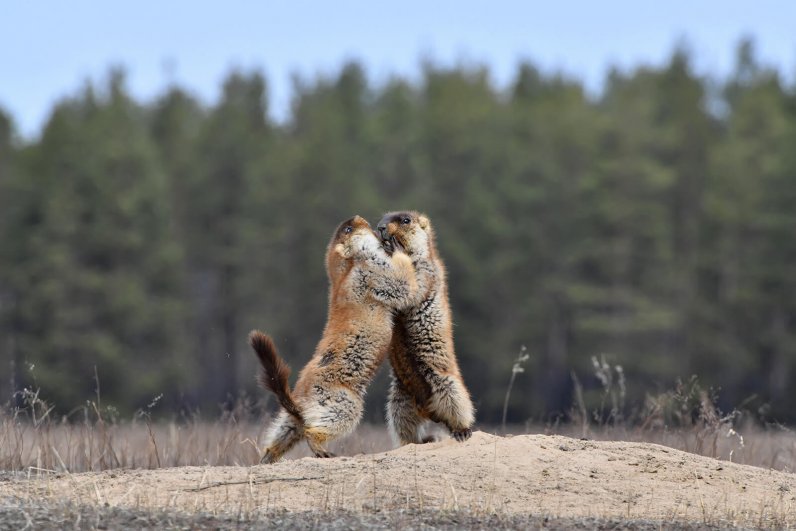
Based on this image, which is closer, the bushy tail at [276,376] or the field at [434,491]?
the field at [434,491]

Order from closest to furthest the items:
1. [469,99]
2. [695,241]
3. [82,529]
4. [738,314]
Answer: [82,529] < [738,314] < [695,241] < [469,99]

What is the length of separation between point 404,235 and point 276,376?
1.98 metres

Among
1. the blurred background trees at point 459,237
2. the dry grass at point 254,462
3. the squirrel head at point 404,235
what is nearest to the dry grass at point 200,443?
the dry grass at point 254,462

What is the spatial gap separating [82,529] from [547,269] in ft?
162

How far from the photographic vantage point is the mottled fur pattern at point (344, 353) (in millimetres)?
11070

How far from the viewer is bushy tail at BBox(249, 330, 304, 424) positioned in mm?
10952

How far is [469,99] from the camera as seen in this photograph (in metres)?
63.4

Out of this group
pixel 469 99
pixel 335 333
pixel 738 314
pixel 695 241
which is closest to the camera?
pixel 335 333

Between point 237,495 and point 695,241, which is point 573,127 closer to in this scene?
point 695,241

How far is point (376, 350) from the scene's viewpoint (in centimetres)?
1134

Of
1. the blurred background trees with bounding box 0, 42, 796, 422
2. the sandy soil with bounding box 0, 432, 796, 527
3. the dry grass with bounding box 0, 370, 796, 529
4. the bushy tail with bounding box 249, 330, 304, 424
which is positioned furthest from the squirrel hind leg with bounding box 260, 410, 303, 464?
the blurred background trees with bounding box 0, 42, 796, 422

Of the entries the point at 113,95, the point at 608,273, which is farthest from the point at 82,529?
the point at 113,95

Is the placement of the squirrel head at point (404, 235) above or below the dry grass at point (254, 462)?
above

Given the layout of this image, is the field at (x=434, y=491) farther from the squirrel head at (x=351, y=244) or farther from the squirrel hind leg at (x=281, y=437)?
the squirrel head at (x=351, y=244)
